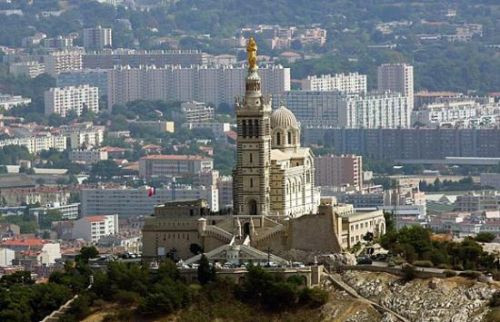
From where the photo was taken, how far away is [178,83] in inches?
5728

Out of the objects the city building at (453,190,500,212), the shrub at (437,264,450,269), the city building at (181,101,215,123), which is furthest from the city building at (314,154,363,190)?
the shrub at (437,264,450,269)

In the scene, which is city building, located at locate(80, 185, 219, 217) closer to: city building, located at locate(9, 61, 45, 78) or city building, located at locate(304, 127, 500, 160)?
city building, located at locate(304, 127, 500, 160)

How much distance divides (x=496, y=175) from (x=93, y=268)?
48.4 m

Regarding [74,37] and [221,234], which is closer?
[221,234]

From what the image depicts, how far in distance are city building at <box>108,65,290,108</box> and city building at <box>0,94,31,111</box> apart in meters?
4.42

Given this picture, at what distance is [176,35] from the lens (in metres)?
171

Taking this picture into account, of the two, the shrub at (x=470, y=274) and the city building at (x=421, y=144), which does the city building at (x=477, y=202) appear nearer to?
the city building at (x=421, y=144)

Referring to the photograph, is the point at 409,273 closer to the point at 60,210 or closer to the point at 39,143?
the point at 60,210

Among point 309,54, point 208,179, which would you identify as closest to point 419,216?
point 208,179

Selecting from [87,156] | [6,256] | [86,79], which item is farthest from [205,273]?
[86,79]

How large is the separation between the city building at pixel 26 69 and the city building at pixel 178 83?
27.3 feet

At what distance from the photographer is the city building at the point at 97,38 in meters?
169

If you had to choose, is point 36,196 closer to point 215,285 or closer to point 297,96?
point 297,96

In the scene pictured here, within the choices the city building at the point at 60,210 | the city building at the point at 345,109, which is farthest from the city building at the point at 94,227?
the city building at the point at 345,109
